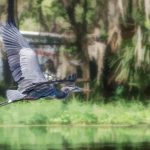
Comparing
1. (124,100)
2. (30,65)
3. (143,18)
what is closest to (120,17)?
(143,18)

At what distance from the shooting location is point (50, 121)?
2072 cm

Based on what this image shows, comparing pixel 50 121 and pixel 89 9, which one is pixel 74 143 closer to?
pixel 50 121

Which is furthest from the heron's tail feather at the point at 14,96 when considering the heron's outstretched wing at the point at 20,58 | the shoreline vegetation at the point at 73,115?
the shoreline vegetation at the point at 73,115

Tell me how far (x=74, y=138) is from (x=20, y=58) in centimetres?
Result: 714

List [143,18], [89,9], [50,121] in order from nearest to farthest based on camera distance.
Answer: [50,121]
[143,18]
[89,9]

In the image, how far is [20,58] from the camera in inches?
438

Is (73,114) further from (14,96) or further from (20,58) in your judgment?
(14,96)

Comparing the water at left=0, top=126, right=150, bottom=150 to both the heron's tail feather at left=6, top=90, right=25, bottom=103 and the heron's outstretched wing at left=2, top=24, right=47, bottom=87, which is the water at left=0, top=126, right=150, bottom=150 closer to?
the heron's outstretched wing at left=2, top=24, right=47, bottom=87

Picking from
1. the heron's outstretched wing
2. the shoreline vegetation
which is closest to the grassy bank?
the shoreline vegetation

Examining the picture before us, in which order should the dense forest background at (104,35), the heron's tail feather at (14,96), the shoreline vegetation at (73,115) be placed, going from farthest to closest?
the dense forest background at (104,35) → the shoreline vegetation at (73,115) → the heron's tail feather at (14,96)

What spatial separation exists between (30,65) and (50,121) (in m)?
9.72

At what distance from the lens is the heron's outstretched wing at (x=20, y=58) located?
10.9 metres

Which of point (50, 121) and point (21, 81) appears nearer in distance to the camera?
point (21, 81)

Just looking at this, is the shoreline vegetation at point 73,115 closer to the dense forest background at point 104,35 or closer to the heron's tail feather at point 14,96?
the dense forest background at point 104,35
